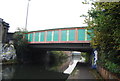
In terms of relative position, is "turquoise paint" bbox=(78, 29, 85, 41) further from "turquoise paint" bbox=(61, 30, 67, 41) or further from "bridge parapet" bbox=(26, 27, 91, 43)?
"turquoise paint" bbox=(61, 30, 67, 41)

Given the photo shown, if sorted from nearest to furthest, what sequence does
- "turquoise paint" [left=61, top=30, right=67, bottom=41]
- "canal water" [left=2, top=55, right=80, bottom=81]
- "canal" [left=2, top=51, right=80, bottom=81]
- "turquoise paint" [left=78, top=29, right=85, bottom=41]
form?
"canal water" [left=2, top=55, right=80, bottom=81] → "canal" [left=2, top=51, right=80, bottom=81] → "turquoise paint" [left=78, top=29, right=85, bottom=41] → "turquoise paint" [left=61, top=30, right=67, bottom=41]

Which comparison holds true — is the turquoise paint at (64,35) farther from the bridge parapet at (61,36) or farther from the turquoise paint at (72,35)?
the turquoise paint at (72,35)

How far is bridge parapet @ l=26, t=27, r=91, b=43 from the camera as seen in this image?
1791 centimetres

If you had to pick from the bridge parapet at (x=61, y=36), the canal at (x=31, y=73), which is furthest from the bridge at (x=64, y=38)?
the canal at (x=31, y=73)

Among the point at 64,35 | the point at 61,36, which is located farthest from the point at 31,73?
the point at 64,35

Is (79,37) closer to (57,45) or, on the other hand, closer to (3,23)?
(57,45)

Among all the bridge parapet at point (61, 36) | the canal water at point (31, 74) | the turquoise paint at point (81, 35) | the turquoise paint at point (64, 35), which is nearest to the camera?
the canal water at point (31, 74)

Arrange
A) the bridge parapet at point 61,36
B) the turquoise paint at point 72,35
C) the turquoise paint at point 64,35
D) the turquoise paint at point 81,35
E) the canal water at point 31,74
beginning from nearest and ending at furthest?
the canal water at point 31,74 → the turquoise paint at point 81,35 → the bridge parapet at point 61,36 → the turquoise paint at point 72,35 → the turquoise paint at point 64,35

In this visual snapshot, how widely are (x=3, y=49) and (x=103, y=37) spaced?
21102 mm

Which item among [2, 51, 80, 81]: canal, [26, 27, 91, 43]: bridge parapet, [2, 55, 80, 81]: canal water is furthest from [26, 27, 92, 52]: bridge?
[2, 55, 80, 81]: canal water

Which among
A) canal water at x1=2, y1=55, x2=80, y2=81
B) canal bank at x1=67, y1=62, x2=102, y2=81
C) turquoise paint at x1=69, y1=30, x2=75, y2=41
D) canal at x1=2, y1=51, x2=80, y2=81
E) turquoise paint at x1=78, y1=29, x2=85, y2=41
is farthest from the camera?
turquoise paint at x1=69, y1=30, x2=75, y2=41

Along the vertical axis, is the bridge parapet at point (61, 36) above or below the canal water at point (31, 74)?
above

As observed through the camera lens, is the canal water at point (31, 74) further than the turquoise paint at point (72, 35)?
No

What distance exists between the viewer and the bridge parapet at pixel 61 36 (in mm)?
17906
